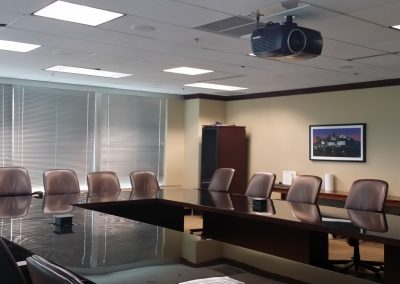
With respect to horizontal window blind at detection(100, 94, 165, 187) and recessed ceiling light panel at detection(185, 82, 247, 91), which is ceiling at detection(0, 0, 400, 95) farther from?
horizontal window blind at detection(100, 94, 165, 187)

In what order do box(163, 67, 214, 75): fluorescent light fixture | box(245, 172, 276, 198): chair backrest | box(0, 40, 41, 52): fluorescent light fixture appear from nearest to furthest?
box(0, 40, 41, 52): fluorescent light fixture < box(245, 172, 276, 198): chair backrest < box(163, 67, 214, 75): fluorescent light fixture

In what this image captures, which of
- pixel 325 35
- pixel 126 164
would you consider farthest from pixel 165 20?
pixel 126 164

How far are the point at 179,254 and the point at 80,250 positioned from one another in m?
0.57

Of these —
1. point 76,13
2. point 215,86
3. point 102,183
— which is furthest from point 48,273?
point 215,86

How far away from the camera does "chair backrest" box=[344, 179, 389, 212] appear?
4.50m

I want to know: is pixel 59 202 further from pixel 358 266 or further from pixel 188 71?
pixel 358 266

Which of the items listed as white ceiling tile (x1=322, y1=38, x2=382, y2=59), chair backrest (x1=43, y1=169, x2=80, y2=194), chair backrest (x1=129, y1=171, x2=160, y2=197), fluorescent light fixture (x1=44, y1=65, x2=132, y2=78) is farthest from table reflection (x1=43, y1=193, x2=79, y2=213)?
white ceiling tile (x1=322, y1=38, x2=382, y2=59)

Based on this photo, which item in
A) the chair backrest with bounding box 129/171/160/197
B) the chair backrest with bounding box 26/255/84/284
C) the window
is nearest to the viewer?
the chair backrest with bounding box 26/255/84/284

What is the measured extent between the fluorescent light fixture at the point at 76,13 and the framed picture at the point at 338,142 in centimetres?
474

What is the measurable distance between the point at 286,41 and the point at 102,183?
3.58 metres

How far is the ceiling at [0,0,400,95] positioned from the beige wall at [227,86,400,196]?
443 millimetres

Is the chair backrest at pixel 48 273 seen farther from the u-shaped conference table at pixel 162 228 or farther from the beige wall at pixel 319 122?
the beige wall at pixel 319 122

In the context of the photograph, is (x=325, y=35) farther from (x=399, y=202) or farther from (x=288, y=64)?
(x=399, y=202)

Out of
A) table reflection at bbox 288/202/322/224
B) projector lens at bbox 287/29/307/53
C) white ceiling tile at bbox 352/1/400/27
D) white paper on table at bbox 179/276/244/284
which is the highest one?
white ceiling tile at bbox 352/1/400/27
